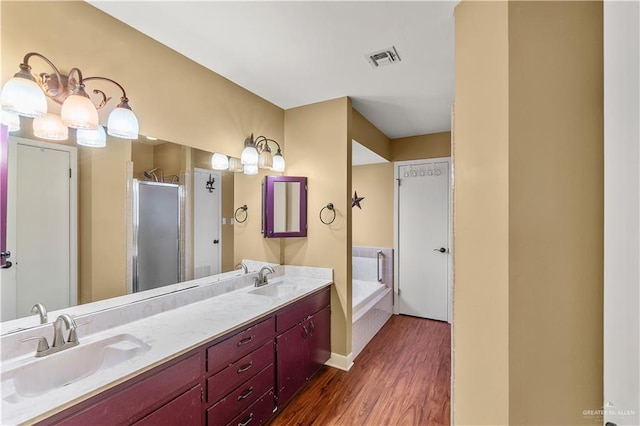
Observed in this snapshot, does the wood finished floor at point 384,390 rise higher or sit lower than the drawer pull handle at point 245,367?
lower

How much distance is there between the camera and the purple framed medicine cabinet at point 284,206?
8.67ft

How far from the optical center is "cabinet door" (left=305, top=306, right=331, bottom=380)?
2.26 meters

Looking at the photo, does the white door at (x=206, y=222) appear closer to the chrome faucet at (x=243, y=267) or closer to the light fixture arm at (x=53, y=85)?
the chrome faucet at (x=243, y=267)

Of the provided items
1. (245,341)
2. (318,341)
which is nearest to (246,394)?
(245,341)

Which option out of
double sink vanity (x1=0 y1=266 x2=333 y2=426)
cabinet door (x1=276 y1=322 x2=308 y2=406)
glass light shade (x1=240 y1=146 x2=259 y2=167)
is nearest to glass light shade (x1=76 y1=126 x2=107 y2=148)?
double sink vanity (x1=0 y1=266 x2=333 y2=426)

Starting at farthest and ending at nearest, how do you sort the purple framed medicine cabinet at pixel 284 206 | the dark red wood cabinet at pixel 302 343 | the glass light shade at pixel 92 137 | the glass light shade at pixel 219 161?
the purple framed medicine cabinet at pixel 284 206, the glass light shade at pixel 219 161, the dark red wood cabinet at pixel 302 343, the glass light shade at pixel 92 137

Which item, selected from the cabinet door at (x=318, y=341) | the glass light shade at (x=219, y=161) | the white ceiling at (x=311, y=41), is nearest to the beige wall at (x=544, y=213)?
the white ceiling at (x=311, y=41)

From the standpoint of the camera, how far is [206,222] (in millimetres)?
2107

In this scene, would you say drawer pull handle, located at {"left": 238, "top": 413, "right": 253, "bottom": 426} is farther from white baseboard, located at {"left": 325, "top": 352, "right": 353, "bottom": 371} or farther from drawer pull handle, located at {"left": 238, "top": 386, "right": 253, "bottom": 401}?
white baseboard, located at {"left": 325, "top": 352, "right": 353, "bottom": 371}

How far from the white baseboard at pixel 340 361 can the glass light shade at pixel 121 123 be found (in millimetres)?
2436

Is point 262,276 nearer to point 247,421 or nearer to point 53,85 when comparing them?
point 247,421

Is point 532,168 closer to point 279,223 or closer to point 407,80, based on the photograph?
point 407,80
